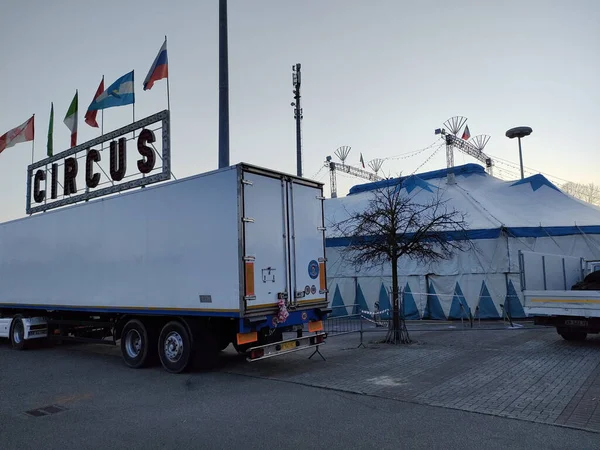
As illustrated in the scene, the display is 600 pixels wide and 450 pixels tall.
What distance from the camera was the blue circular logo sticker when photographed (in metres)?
10.1

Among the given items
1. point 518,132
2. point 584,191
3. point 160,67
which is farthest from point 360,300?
point 584,191

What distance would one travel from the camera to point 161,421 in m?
6.35

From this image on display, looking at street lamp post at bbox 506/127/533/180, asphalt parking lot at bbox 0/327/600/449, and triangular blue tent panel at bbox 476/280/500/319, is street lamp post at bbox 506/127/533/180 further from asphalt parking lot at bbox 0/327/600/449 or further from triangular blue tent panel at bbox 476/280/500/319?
asphalt parking lot at bbox 0/327/600/449

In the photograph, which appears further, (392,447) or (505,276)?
(505,276)

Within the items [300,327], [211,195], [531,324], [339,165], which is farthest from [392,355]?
[339,165]

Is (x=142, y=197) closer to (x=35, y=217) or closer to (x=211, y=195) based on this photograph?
(x=211, y=195)

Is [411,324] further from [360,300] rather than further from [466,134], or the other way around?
[466,134]

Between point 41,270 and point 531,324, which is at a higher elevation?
point 41,270

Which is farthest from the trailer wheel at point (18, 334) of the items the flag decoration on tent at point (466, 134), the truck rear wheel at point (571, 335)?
the flag decoration on tent at point (466, 134)

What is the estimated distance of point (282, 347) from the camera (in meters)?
9.31

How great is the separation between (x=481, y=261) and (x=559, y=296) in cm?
631

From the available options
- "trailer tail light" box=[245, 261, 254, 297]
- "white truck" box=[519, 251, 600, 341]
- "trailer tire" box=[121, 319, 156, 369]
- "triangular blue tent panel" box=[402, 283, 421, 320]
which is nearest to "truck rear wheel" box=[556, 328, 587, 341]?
"white truck" box=[519, 251, 600, 341]

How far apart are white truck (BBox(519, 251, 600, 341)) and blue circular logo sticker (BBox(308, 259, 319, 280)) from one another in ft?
17.9

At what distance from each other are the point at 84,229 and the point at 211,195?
454 centimetres
